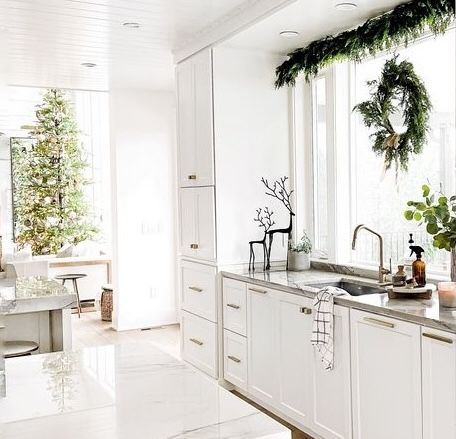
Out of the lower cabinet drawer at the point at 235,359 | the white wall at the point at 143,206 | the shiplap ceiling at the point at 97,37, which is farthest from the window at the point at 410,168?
the white wall at the point at 143,206

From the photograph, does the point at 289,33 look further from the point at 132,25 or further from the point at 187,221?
the point at 187,221

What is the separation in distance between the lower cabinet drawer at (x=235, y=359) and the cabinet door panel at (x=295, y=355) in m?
0.46

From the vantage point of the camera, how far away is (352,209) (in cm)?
404

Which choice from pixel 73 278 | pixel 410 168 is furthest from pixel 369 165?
pixel 73 278

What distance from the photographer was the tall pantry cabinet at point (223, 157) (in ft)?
13.6

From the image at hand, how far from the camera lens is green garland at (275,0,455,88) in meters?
3.10

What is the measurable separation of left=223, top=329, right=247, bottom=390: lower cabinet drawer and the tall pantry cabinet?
12 centimetres

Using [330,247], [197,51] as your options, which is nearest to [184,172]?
[197,51]

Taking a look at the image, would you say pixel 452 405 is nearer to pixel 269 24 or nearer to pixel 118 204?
pixel 269 24

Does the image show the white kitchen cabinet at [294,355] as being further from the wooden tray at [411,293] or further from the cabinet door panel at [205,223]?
the cabinet door panel at [205,223]

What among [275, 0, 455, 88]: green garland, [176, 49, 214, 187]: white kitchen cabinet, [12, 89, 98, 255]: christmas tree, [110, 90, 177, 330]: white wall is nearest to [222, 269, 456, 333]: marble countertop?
[176, 49, 214, 187]: white kitchen cabinet

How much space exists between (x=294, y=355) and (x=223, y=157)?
59.9 inches

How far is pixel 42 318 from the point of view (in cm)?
288

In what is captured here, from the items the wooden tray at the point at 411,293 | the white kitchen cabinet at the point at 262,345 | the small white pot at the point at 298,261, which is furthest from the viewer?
the small white pot at the point at 298,261
